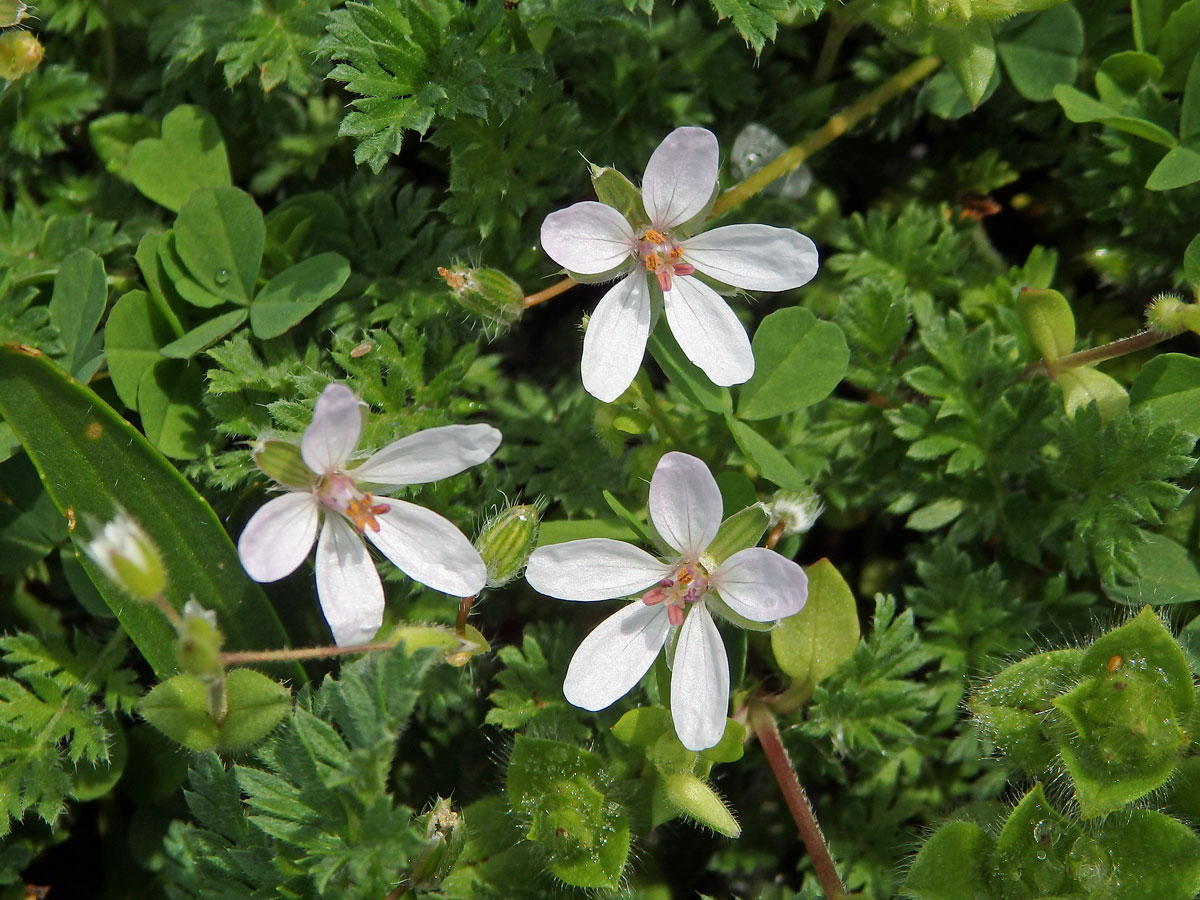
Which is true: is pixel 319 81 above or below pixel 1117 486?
above

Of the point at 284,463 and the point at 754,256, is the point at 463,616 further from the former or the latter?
the point at 754,256

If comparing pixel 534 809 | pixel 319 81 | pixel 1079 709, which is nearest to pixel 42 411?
pixel 319 81

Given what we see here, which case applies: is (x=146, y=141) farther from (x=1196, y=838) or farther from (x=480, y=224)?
(x=1196, y=838)

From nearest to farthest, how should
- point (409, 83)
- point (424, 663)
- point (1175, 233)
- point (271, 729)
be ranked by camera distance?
point (424, 663), point (271, 729), point (409, 83), point (1175, 233)

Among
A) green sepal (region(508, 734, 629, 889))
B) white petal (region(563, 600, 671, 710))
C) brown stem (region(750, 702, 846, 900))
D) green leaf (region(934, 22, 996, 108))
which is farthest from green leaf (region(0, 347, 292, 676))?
green leaf (region(934, 22, 996, 108))

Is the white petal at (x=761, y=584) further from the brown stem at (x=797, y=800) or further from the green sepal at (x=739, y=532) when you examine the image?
the brown stem at (x=797, y=800)

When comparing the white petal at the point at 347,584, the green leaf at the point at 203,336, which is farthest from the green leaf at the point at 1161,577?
the green leaf at the point at 203,336

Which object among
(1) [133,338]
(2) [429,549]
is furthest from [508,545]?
(1) [133,338]
